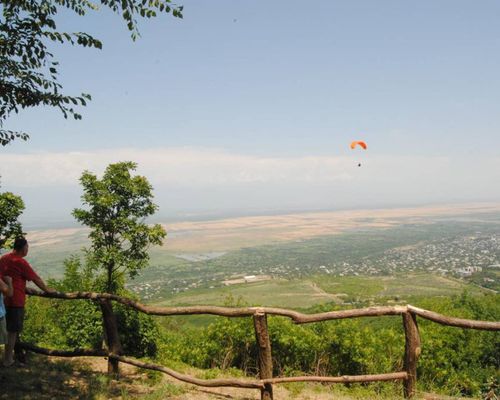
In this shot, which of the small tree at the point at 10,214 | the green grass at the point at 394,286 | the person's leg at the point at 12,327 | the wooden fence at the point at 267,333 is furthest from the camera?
the green grass at the point at 394,286

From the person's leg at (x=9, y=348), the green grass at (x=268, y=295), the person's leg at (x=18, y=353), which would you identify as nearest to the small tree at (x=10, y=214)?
the person's leg at (x=18, y=353)

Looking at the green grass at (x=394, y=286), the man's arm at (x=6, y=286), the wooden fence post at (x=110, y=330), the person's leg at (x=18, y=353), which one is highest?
the man's arm at (x=6, y=286)

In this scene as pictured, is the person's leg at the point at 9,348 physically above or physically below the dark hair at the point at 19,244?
below

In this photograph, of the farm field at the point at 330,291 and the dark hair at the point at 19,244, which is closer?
the dark hair at the point at 19,244

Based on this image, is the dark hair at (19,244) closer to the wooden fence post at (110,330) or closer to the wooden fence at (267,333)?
the wooden fence at (267,333)

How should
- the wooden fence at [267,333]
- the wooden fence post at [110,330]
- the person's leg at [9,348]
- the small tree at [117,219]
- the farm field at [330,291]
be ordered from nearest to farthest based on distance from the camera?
1. the wooden fence at [267,333]
2. the person's leg at [9,348]
3. the wooden fence post at [110,330]
4. the small tree at [117,219]
5. the farm field at [330,291]

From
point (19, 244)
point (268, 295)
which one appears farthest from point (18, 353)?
point (268, 295)
